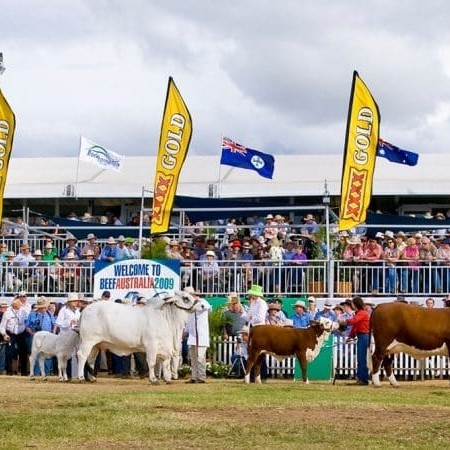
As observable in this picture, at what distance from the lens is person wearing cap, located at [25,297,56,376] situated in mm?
27906

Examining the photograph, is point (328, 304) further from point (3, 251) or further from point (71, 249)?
point (3, 251)

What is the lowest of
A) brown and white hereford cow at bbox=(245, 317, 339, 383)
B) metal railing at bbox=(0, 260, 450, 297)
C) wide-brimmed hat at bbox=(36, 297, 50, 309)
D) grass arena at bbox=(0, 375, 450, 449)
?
grass arena at bbox=(0, 375, 450, 449)

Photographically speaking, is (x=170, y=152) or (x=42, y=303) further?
(x=170, y=152)

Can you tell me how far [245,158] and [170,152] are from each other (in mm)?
5541

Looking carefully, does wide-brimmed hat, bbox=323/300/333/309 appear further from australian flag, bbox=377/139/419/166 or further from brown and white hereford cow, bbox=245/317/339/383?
australian flag, bbox=377/139/419/166

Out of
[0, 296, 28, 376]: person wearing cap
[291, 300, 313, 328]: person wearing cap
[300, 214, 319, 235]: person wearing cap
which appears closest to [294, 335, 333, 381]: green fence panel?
[291, 300, 313, 328]: person wearing cap

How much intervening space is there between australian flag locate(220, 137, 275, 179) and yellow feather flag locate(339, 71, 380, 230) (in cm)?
726

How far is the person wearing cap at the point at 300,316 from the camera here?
26828 millimetres

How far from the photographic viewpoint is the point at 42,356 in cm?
2653

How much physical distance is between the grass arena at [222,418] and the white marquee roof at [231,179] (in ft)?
63.8

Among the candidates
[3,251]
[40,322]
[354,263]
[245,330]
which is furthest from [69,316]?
[354,263]

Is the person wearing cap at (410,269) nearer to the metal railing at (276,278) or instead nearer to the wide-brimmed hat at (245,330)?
the metal railing at (276,278)

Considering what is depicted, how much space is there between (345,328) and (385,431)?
12.1 meters

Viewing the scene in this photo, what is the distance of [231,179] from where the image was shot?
4325cm
